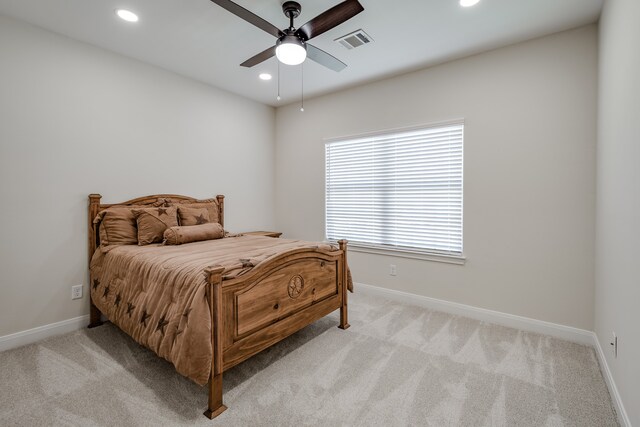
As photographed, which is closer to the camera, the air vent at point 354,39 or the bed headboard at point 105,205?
the air vent at point 354,39

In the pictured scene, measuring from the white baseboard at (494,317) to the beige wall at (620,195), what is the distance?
250 millimetres

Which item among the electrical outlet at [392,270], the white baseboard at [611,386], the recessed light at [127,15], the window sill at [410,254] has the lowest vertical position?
the white baseboard at [611,386]

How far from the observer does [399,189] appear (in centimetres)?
366

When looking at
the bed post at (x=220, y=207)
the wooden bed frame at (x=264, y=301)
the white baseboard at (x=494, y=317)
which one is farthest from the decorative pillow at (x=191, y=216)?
the white baseboard at (x=494, y=317)

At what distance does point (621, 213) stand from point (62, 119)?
14.1 feet

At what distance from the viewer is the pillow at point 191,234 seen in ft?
9.80

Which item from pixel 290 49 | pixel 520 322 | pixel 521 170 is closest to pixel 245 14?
pixel 290 49

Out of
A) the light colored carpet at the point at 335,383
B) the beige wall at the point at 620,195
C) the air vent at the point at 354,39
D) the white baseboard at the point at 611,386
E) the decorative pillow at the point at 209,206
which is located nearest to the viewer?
the beige wall at the point at 620,195

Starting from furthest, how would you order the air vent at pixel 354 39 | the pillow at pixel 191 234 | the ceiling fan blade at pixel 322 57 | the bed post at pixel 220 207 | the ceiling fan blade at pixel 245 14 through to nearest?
1. the bed post at pixel 220 207
2. the pillow at pixel 191 234
3. the air vent at pixel 354 39
4. the ceiling fan blade at pixel 322 57
5. the ceiling fan blade at pixel 245 14

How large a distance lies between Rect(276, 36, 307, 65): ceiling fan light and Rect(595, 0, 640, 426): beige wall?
184 centimetres

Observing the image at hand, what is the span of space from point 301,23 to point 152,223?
7.64 feet

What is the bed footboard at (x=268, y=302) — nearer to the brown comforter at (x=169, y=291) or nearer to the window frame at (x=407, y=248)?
the brown comforter at (x=169, y=291)

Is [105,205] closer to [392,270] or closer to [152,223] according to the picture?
[152,223]

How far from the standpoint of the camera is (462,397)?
189 centimetres
